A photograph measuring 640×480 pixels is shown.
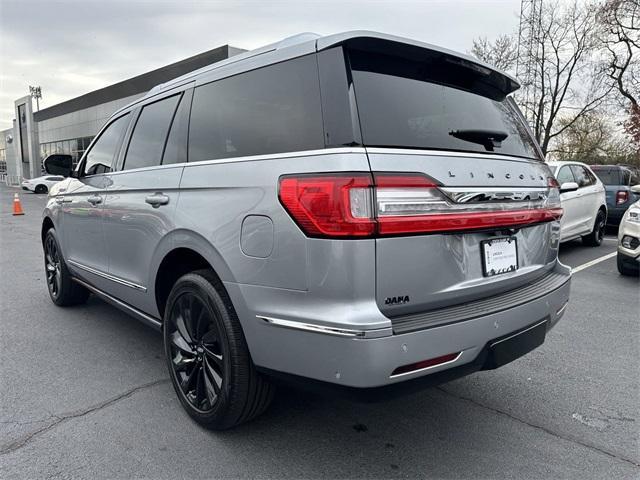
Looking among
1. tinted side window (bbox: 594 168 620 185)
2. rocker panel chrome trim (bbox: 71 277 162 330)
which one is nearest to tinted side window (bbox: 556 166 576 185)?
tinted side window (bbox: 594 168 620 185)

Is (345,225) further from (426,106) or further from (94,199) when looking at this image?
(94,199)

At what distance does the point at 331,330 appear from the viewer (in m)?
1.83

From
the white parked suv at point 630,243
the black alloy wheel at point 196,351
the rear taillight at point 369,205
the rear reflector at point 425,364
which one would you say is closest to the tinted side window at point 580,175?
the white parked suv at point 630,243

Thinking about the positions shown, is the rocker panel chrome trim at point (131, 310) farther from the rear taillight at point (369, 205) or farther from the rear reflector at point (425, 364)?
the rear reflector at point (425, 364)

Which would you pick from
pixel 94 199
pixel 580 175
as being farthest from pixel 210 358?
pixel 580 175

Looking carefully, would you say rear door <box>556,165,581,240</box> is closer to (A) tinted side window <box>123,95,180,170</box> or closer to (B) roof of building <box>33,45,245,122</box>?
(A) tinted side window <box>123,95,180,170</box>

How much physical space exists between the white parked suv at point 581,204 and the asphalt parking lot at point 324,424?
4.10 meters

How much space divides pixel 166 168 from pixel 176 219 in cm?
43

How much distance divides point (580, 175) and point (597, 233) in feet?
4.41

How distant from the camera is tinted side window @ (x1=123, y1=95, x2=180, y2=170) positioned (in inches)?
123

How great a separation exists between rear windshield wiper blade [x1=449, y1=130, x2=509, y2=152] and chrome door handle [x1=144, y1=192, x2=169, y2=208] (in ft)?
5.35

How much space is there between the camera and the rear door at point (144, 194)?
2855 millimetres

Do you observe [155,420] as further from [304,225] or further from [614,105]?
[614,105]

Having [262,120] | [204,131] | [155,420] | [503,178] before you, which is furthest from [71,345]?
[503,178]
